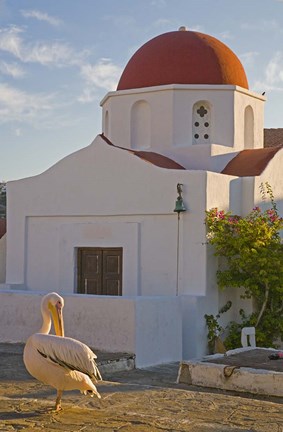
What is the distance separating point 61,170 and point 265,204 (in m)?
4.33

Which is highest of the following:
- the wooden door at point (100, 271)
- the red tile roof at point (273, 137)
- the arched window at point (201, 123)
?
the red tile roof at point (273, 137)

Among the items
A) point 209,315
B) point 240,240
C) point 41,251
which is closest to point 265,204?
point 240,240

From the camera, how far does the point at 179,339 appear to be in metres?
12.4

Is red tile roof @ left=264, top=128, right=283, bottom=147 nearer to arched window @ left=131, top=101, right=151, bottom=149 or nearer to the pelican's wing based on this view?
arched window @ left=131, top=101, right=151, bottom=149

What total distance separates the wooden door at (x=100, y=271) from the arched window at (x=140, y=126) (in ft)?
9.76

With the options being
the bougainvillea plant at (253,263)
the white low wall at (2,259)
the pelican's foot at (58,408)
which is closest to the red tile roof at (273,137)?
the bougainvillea plant at (253,263)

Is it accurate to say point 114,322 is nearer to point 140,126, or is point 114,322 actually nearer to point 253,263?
point 253,263

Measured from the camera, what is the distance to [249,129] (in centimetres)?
1705

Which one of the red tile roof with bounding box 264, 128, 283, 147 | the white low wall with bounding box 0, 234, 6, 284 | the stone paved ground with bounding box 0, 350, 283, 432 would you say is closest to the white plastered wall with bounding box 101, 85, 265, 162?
the white low wall with bounding box 0, 234, 6, 284

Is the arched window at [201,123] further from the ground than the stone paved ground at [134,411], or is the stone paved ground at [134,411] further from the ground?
the arched window at [201,123]

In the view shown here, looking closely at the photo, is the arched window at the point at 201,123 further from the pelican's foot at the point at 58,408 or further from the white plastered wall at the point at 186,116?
the pelican's foot at the point at 58,408

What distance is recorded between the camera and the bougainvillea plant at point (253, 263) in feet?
43.5

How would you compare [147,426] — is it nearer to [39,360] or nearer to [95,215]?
[39,360]

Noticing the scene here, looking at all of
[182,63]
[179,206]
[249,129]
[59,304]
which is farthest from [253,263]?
[59,304]
